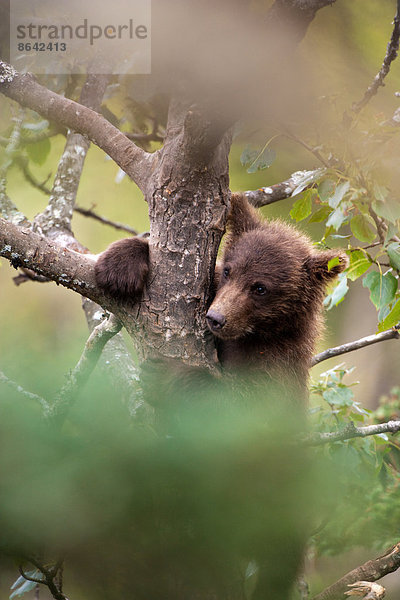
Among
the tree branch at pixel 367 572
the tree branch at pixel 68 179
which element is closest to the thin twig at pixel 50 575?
the tree branch at pixel 367 572

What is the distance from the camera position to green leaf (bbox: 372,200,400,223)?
4.95 ft

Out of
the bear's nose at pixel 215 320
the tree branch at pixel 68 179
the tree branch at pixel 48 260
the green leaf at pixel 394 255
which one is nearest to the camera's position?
the green leaf at pixel 394 255

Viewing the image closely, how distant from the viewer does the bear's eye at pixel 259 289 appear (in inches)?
100

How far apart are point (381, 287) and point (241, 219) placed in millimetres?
1208

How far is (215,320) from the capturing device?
1983 millimetres

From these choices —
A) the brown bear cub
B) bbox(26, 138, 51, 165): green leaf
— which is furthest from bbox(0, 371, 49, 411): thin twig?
bbox(26, 138, 51, 165): green leaf

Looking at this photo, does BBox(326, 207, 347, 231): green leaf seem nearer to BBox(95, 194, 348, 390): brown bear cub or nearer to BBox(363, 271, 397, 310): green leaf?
BBox(363, 271, 397, 310): green leaf

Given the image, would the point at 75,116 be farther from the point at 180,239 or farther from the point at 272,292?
the point at 272,292

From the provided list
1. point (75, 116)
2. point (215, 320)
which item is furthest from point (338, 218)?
point (75, 116)

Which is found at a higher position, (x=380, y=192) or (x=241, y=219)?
(x=241, y=219)

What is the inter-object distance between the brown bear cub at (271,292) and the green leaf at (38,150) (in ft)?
4.62

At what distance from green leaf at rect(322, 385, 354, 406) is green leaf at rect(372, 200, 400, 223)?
1.34 metres

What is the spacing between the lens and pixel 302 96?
1.26 m

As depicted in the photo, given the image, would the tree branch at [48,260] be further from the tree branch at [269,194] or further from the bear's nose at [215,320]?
the tree branch at [269,194]
